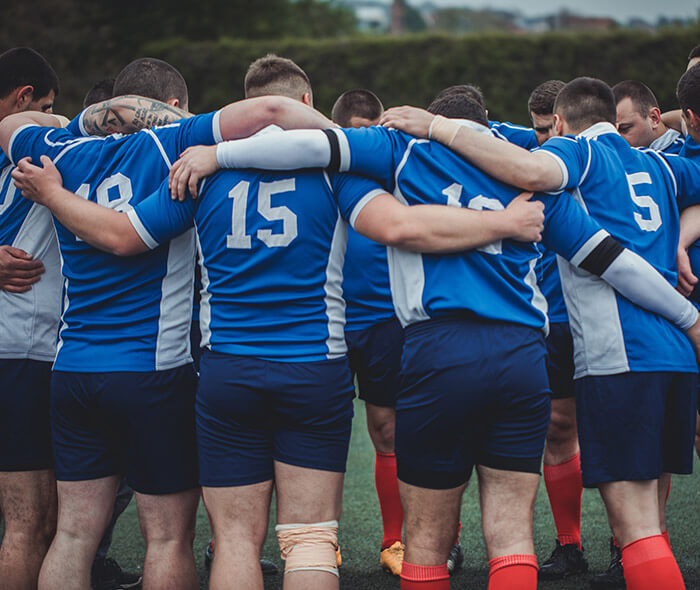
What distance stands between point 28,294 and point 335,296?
57.8 inches

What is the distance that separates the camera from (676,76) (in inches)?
408

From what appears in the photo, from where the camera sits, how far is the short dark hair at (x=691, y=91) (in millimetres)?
3381

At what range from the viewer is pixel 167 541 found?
2934 millimetres

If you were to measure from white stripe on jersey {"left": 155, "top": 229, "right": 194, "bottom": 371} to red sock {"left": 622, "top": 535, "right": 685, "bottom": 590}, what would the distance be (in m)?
1.90

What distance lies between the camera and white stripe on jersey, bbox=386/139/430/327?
2697 mm

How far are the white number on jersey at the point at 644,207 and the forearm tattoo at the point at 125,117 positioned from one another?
6.43 feet

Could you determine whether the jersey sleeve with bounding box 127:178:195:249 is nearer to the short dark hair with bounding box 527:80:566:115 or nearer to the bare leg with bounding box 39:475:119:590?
the bare leg with bounding box 39:475:119:590

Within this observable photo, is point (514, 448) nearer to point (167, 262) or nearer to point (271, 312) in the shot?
point (271, 312)

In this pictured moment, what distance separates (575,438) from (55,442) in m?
2.68

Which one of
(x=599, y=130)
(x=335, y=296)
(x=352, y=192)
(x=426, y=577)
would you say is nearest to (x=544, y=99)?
(x=599, y=130)

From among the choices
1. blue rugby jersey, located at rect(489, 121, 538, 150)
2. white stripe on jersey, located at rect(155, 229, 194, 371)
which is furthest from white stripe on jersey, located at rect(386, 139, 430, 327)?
blue rugby jersey, located at rect(489, 121, 538, 150)

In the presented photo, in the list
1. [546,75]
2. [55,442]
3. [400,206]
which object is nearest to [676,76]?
[546,75]

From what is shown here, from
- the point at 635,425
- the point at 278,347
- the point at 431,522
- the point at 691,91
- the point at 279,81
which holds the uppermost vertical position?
the point at 691,91

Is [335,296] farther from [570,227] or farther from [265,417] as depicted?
[570,227]
